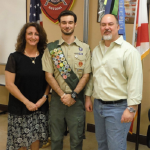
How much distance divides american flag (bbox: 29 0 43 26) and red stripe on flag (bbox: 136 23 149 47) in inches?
56.9

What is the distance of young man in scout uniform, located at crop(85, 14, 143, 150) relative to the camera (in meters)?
1.51

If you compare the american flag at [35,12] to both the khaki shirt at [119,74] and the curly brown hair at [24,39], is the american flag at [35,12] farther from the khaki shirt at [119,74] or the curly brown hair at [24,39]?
the khaki shirt at [119,74]

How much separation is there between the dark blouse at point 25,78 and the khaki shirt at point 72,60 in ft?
0.30

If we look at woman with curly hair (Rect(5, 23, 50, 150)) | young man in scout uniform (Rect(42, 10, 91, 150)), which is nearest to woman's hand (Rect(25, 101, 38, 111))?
woman with curly hair (Rect(5, 23, 50, 150))

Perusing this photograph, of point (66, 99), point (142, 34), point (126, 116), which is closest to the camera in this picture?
point (126, 116)

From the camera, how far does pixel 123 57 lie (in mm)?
1551

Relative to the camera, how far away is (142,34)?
2072 millimetres

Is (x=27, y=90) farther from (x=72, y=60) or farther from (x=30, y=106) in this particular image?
(x=72, y=60)

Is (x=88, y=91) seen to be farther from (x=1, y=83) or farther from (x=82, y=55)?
(x=1, y=83)

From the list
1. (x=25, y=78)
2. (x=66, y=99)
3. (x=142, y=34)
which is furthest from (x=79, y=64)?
(x=142, y=34)

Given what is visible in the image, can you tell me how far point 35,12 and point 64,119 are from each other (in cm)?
171

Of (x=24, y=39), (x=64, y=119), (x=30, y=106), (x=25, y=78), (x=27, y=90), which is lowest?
(x=64, y=119)

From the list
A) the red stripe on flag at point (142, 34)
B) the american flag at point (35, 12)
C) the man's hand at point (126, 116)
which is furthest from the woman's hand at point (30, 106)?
the american flag at point (35, 12)

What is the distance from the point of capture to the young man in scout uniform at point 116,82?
1.51m
